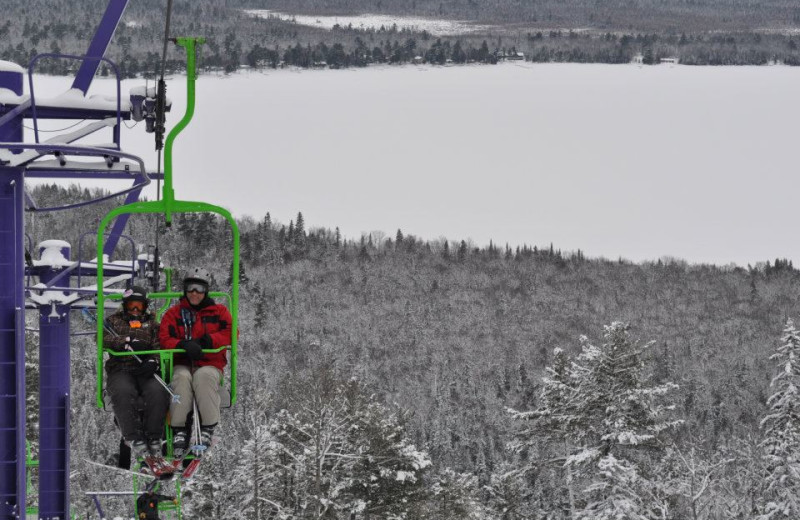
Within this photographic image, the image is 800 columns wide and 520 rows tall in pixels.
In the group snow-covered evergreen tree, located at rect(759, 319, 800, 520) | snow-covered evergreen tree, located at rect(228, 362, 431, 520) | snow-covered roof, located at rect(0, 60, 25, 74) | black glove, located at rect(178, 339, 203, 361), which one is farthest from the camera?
snow-covered evergreen tree, located at rect(759, 319, 800, 520)

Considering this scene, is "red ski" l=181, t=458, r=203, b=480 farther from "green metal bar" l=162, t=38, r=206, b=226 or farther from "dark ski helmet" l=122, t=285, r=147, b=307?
"green metal bar" l=162, t=38, r=206, b=226

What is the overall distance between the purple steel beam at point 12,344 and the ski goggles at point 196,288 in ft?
7.80

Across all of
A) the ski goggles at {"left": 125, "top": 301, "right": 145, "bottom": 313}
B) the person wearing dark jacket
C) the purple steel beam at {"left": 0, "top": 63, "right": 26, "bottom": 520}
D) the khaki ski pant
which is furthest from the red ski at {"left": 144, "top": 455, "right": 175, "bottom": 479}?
the purple steel beam at {"left": 0, "top": 63, "right": 26, "bottom": 520}

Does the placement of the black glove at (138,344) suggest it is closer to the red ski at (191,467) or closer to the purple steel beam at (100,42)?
the red ski at (191,467)

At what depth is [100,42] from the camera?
11.3 meters

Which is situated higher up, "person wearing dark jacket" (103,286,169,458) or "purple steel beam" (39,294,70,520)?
"person wearing dark jacket" (103,286,169,458)

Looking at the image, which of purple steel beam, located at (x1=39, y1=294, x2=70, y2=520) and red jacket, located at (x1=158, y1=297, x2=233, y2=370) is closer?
red jacket, located at (x1=158, y1=297, x2=233, y2=370)

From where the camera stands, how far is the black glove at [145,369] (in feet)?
32.7

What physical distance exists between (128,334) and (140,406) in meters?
0.66

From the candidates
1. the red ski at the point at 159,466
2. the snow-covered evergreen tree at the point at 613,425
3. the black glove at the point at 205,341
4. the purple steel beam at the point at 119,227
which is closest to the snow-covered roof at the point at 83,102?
the black glove at the point at 205,341

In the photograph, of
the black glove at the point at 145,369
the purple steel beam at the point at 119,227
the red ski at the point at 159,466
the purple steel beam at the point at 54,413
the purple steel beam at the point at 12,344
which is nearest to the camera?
the red ski at the point at 159,466

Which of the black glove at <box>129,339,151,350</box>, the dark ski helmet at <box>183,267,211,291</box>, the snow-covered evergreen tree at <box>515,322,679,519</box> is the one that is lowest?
the snow-covered evergreen tree at <box>515,322,679,519</box>

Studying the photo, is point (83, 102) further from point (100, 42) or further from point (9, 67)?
point (100, 42)

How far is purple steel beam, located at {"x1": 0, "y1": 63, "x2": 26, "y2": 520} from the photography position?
11.0 meters
